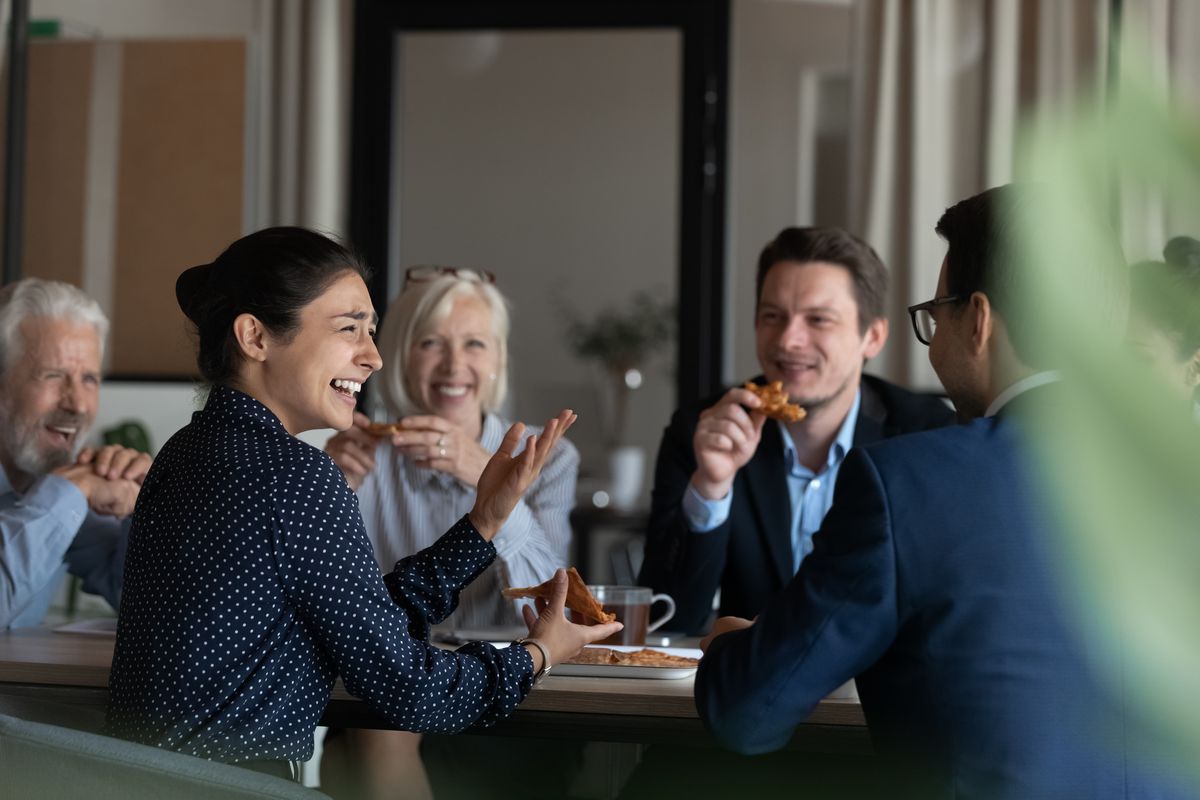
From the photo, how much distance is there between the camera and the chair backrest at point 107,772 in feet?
3.92

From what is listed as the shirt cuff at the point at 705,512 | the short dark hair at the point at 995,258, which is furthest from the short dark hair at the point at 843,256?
the short dark hair at the point at 995,258

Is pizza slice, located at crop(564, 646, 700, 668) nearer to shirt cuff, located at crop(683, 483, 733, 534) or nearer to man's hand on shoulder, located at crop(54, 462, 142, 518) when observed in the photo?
shirt cuff, located at crop(683, 483, 733, 534)

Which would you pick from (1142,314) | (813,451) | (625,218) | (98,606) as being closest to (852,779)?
(813,451)

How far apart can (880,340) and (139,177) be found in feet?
11.8

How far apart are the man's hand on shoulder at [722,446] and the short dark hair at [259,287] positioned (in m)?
0.96

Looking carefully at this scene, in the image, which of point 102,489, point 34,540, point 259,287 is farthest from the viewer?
point 102,489

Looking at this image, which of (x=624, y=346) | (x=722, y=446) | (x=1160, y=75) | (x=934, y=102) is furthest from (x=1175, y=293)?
(x=624, y=346)

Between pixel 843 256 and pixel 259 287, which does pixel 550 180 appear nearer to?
pixel 843 256

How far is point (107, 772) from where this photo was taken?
1201 mm

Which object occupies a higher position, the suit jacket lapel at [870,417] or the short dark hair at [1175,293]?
the short dark hair at [1175,293]

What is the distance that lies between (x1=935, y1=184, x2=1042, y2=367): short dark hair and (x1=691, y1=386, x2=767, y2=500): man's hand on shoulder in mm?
928

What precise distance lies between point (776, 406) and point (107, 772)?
1597mm

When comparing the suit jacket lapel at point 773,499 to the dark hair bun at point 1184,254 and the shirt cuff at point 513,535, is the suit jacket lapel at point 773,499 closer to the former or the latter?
the shirt cuff at point 513,535

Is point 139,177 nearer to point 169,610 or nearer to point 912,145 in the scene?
point 912,145
